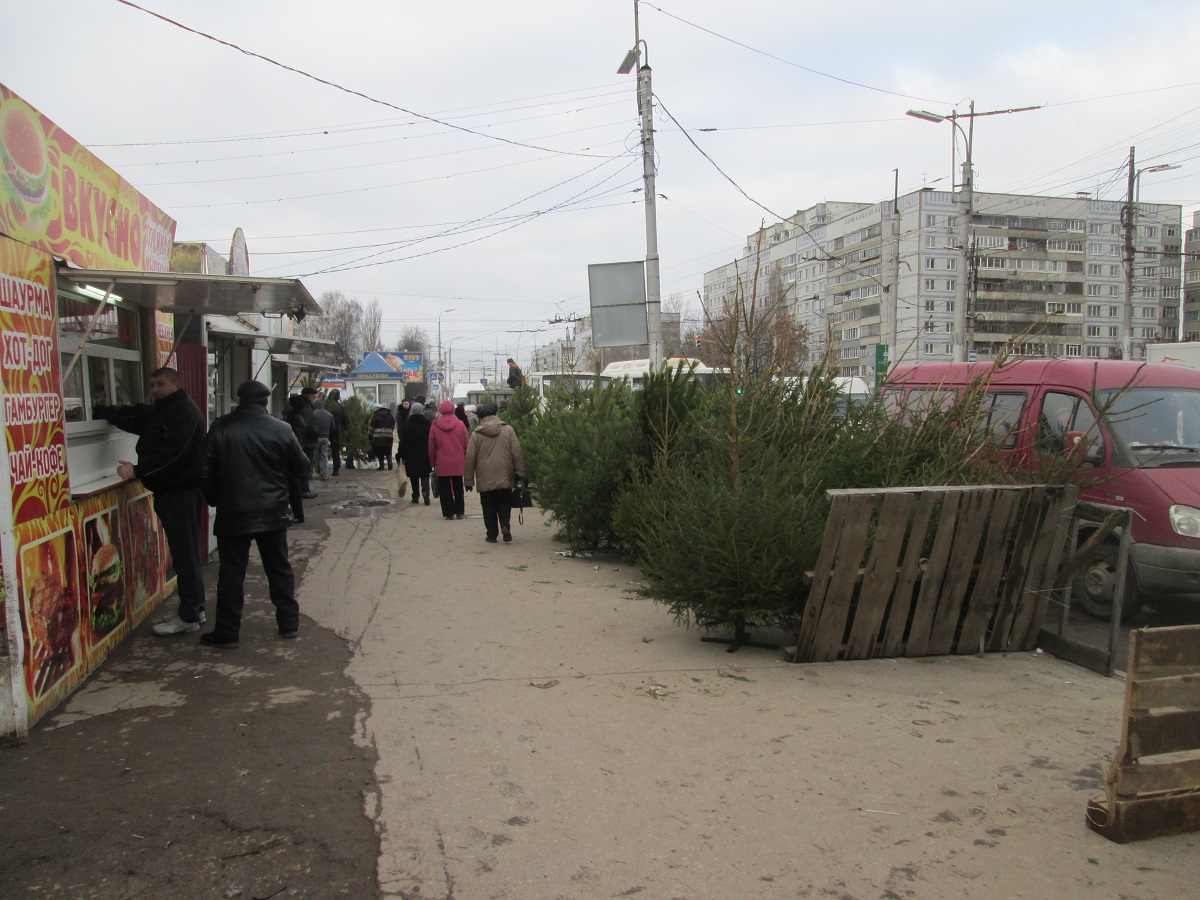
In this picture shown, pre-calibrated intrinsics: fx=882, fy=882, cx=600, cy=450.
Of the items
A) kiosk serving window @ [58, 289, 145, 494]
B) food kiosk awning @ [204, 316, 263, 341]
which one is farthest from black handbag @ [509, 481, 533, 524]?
kiosk serving window @ [58, 289, 145, 494]

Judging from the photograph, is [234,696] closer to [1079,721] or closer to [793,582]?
[793,582]

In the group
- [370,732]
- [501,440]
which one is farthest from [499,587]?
[370,732]

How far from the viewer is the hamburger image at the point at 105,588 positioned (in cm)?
521

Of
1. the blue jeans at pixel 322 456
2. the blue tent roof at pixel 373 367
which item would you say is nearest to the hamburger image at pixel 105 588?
the blue jeans at pixel 322 456

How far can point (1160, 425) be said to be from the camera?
750cm

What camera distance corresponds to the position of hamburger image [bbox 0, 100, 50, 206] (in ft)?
14.1

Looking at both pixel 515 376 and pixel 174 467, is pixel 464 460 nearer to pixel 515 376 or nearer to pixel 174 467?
pixel 174 467

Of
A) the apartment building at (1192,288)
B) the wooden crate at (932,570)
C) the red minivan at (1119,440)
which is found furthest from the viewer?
the apartment building at (1192,288)

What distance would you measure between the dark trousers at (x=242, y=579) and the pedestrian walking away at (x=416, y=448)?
26.3ft

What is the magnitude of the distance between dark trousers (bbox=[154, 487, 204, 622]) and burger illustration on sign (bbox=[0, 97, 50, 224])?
1987 mm

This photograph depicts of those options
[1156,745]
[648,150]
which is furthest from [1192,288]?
[1156,745]

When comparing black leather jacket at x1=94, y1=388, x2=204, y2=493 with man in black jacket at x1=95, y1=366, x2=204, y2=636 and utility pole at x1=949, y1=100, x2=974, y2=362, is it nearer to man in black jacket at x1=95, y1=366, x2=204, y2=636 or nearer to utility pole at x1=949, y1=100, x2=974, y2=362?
man in black jacket at x1=95, y1=366, x2=204, y2=636

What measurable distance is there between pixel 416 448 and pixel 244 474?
8.41m

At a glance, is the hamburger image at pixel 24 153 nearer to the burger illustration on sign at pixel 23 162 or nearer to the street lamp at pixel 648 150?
the burger illustration on sign at pixel 23 162
